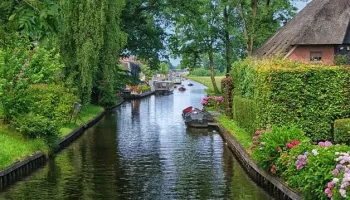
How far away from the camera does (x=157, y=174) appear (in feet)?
70.6

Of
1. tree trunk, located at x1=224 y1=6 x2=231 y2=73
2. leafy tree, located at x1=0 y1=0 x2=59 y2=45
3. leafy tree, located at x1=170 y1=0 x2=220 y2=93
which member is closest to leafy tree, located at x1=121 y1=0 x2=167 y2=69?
leafy tree, located at x1=170 y1=0 x2=220 y2=93

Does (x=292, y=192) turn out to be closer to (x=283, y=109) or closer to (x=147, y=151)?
(x=283, y=109)

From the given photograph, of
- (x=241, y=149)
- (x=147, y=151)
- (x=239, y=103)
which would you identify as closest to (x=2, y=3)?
(x=241, y=149)

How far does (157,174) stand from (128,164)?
2717 millimetres

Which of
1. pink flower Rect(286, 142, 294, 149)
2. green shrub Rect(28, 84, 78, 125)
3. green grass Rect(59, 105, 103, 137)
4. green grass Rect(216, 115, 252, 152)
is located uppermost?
green shrub Rect(28, 84, 78, 125)

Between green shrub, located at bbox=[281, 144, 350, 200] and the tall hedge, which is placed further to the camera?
the tall hedge

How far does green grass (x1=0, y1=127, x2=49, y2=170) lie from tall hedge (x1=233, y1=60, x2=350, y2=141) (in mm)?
10116

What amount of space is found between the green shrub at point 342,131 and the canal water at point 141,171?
14.3ft

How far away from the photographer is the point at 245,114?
2967 centimetres

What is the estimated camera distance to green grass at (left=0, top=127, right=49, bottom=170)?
20.6m

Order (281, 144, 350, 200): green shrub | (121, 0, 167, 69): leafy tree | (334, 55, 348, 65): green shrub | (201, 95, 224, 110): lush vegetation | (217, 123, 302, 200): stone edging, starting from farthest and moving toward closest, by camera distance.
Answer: (121, 0, 167, 69): leafy tree
(201, 95, 224, 110): lush vegetation
(334, 55, 348, 65): green shrub
(217, 123, 302, 200): stone edging
(281, 144, 350, 200): green shrub

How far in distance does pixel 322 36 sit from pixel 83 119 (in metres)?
19.6

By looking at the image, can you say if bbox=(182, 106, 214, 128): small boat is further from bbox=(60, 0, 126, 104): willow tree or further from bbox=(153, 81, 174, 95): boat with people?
bbox=(153, 81, 174, 95): boat with people

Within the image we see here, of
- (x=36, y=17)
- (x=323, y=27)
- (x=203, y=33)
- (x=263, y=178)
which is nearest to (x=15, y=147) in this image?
(x=263, y=178)
